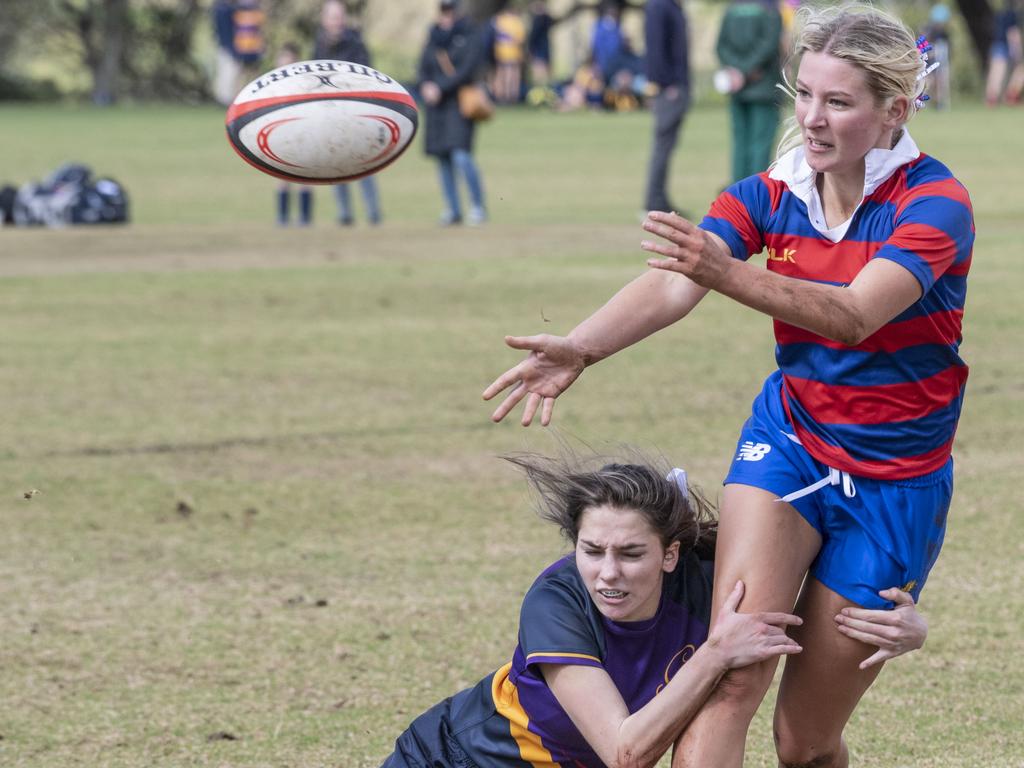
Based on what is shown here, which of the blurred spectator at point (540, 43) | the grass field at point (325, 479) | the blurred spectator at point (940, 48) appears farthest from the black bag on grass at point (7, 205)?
the blurred spectator at point (540, 43)

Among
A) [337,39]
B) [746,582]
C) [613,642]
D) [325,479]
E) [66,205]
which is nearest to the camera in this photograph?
[746,582]

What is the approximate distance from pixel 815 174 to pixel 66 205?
14452 millimetres

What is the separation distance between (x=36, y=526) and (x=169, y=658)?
5.70 feet

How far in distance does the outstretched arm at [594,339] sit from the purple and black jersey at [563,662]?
16.9 inches

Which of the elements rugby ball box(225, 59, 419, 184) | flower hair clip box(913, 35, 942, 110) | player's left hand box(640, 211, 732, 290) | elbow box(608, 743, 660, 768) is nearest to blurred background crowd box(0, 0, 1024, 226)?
rugby ball box(225, 59, 419, 184)

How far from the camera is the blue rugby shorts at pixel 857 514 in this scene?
3.76 meters

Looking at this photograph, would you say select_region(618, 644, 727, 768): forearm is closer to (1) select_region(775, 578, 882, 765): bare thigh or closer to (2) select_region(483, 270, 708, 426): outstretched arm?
(1) select_region(775, 578, 882, 765): bare thigh

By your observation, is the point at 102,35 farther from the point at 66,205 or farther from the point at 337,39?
the point at 337,39

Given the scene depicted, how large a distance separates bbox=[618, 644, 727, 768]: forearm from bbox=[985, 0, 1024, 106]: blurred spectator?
3790 cm

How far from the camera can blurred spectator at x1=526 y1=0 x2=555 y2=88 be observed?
4544 centimetres

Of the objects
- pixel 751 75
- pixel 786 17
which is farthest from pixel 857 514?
pixel 786 17

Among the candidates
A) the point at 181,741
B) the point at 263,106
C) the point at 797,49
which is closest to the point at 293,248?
the point at 263,106

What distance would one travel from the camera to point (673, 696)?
359cm

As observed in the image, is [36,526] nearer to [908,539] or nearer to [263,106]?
[263,106]
